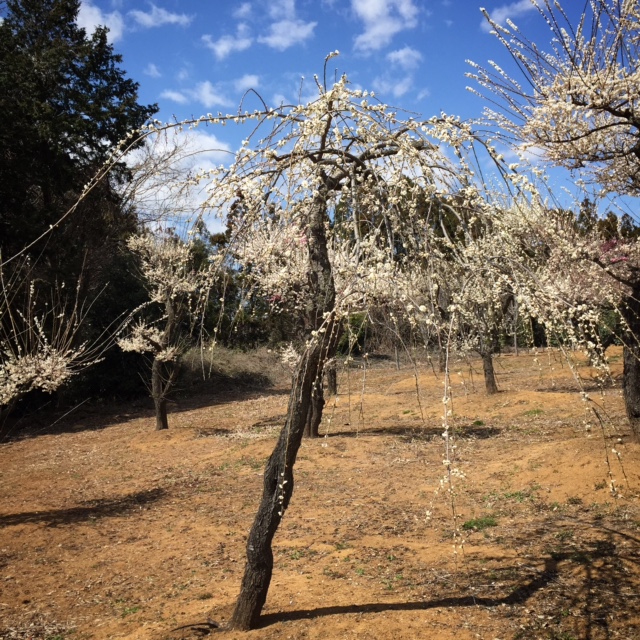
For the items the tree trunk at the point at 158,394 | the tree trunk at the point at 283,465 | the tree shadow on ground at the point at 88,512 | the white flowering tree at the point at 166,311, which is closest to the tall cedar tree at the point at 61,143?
the white flowering tree at the point at 166,311

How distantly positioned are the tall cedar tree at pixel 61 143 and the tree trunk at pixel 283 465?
25.9ft

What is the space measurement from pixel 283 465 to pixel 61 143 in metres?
12.3

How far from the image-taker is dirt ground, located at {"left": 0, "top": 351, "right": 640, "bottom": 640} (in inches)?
144

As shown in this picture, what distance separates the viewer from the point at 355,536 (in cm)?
542

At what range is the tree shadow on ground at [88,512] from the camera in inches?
259

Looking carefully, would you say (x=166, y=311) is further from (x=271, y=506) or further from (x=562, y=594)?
(x=562, y=594)

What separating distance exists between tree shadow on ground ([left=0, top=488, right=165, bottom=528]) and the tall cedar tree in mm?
4421

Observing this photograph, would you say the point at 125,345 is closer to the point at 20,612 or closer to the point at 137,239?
the point at 137,239

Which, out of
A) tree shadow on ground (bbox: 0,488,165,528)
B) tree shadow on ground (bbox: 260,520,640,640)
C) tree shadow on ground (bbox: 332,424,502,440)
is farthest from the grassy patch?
tree shadow on ground (bbox: 0,488,165,528)

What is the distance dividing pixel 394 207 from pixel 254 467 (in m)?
6.32

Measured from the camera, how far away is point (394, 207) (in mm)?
2762

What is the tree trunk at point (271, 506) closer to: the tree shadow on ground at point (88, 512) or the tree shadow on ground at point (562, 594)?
the tree shadow on ground at point (562, 594)

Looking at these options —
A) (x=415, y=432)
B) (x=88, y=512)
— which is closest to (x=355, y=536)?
(x=88, y=512)

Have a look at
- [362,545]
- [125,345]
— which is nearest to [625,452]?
[362,545]
